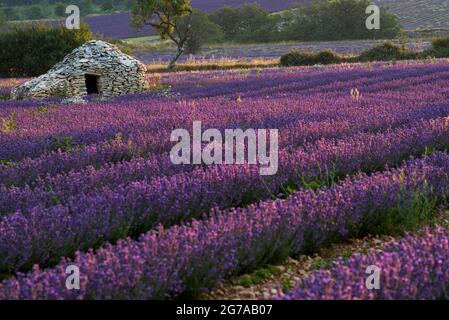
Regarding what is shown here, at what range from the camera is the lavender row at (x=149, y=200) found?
3.25 m

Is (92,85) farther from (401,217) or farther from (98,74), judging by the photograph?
(401,217)

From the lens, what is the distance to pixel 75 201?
386 centimetres

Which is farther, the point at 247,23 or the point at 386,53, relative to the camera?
the point at 247,23

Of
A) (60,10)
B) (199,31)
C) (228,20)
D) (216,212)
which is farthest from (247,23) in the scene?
(216,212)

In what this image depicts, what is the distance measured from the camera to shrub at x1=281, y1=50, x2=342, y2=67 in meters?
26.5

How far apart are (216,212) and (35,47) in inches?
887

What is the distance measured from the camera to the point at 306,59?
26.9 meters

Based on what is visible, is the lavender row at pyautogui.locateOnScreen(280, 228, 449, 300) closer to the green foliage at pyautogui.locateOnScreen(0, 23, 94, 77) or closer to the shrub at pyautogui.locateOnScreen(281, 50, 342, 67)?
the green foliage at pyautogui.locateOnScreen(0, 23, 94, 77)

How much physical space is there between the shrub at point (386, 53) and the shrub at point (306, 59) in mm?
1212

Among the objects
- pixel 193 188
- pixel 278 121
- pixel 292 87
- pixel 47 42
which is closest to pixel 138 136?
pixel 278 121

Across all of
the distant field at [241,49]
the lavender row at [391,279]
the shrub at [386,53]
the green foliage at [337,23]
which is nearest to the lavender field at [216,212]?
the lavender row at [391,279]

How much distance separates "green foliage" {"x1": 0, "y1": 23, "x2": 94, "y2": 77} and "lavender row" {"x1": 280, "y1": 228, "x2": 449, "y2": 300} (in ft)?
75.0
